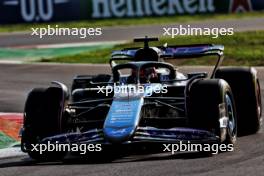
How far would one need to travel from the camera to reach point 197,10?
33000 millimetres

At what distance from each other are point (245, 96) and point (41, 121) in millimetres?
2678

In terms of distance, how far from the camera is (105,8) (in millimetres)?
32469

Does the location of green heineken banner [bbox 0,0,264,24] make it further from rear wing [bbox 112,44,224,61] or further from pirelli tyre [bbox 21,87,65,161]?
pirelli tyre [bbox 21,87,65,161]

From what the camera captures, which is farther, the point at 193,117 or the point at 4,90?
the point at 4,90

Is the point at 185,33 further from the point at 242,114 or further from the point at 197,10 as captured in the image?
the point at 242,114

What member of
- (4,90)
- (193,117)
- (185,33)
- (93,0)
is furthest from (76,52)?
(193,117)

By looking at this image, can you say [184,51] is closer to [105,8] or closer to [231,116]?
[231,116]

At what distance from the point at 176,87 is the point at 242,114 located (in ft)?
3.07

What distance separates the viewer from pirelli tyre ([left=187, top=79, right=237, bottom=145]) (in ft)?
31.0

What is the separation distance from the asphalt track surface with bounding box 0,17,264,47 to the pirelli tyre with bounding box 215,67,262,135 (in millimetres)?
15298
